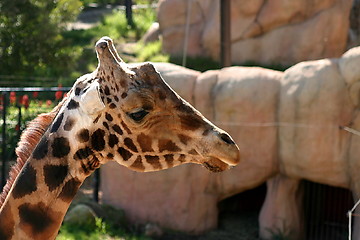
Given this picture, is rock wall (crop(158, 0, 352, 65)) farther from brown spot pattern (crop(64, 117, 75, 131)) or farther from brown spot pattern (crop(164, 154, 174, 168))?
brown spot pattern (crop(64, 117, 75, 131))

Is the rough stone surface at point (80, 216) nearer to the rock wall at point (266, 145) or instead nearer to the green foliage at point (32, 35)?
the rock wall at point (266, 145)

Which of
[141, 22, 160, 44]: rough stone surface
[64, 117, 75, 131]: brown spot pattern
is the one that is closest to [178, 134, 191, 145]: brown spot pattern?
[64, 117, 75, 131]: brown spot pattern

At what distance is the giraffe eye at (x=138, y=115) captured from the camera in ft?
11.3

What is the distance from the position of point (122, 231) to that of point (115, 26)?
45.3 ft

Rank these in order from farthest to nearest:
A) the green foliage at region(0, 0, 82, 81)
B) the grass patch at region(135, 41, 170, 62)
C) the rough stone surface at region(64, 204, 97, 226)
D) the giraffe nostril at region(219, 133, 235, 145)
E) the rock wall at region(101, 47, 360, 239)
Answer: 1. the grass patch at region(135, 41, 170, 62)
2. the green foliage at region(0, 0, 82, 81)
3. the rough stone surface at region(64, 204, 97, 226)
4. the rock wall at region(101, 47, 360, 239)
5. the giraffe nostril at region(219, 133, 235, 145)

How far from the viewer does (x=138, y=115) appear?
3449mm

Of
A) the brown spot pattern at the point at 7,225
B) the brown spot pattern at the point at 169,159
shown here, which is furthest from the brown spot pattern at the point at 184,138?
the brown spot pattern at the point at 7,225

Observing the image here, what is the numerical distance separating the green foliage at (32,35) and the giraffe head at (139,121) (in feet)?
44.6

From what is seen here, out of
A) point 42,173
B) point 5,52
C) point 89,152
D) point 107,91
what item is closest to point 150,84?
point 107,91

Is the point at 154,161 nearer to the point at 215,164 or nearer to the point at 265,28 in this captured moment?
the point at 215,164

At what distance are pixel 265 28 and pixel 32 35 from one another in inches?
204

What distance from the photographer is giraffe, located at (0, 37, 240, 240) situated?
3438 millimetres

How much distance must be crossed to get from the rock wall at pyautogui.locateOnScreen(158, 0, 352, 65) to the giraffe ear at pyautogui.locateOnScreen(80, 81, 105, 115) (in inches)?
558

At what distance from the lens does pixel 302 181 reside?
10.3 meters
